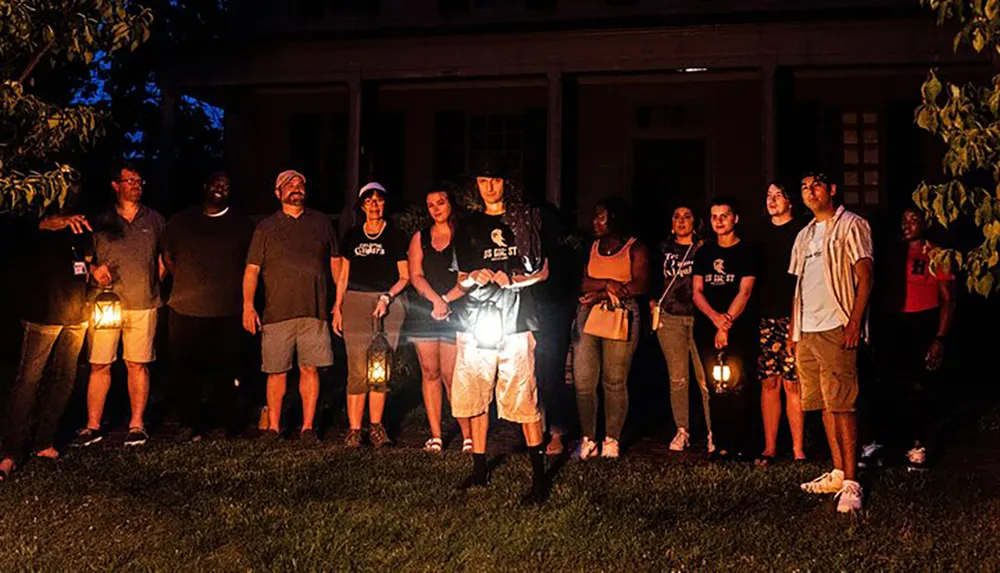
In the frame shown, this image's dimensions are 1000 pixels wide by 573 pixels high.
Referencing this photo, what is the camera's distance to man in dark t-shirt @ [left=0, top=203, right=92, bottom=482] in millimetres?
6254

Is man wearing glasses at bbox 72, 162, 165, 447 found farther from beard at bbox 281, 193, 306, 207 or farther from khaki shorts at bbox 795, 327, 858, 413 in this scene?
khaki shorts at bbox 795, 327, 858, 413

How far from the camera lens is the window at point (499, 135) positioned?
15.9 meters

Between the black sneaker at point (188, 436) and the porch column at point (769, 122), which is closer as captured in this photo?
the black sneaker at point (188, 436)

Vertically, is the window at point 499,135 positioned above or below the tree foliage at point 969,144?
above

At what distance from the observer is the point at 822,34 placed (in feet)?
41.9

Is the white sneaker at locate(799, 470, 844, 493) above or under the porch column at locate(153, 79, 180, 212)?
under

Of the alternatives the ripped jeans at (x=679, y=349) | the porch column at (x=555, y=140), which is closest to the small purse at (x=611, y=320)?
the ripped jeans at (x=679, y=349)

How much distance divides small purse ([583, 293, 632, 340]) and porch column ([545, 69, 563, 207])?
6329 mm

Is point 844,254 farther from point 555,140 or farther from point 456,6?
point 456,6

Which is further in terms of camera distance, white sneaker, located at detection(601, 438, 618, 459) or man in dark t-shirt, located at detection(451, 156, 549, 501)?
white sneaker, located at detection(601, 438, 618, 459)

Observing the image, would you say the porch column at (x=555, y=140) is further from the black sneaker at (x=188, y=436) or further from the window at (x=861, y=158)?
the black sneaker at (x=188, y=436)

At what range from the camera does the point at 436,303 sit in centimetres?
599

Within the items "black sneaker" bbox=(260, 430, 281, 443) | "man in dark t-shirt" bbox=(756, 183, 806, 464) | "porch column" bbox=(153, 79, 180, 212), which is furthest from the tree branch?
"porch column" bbox=(153, 79, 180, 212)

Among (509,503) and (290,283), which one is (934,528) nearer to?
(509,503)
